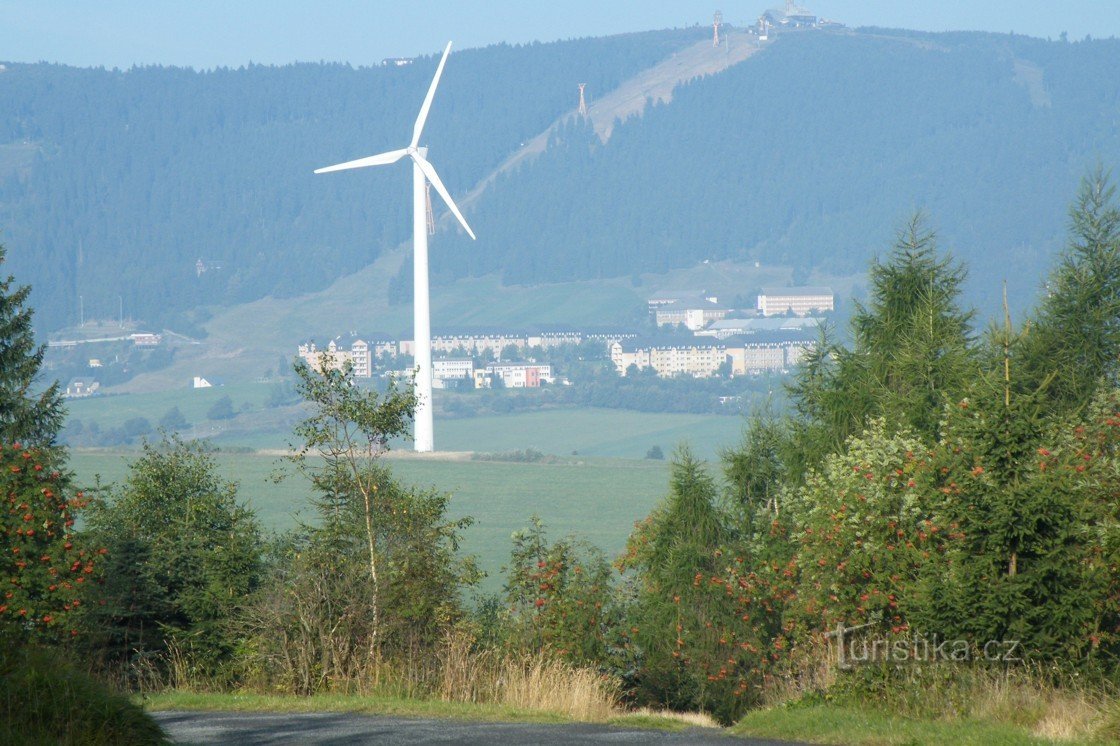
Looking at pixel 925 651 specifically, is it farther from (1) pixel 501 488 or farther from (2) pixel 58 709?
(1) pixel 501 488

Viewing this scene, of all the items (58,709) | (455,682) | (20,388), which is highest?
(20,388)

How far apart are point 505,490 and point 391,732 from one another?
3935 inches

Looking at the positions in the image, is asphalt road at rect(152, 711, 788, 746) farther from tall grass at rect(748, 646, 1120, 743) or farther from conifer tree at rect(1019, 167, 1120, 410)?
conifer tree at rect(1019, 167, 1120, 410)

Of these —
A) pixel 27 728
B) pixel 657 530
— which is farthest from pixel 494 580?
pixel 27 728

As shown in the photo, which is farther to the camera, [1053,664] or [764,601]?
[764,601]

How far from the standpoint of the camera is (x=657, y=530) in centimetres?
3553

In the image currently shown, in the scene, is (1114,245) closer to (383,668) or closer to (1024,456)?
(1024,456)

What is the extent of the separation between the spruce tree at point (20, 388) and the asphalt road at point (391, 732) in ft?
101

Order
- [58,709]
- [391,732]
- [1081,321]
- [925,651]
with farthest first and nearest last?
[1081,321] → [925,651] → [391,732] → [58,709]

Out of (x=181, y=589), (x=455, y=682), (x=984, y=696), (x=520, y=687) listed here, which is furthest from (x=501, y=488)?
(x=984, y=696)

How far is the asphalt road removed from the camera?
44.8 ft

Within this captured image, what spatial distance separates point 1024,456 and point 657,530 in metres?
19.1

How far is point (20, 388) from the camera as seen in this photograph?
146 ft

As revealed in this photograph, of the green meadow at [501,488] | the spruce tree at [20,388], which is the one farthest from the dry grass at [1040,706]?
the green meadow at [501,488]
